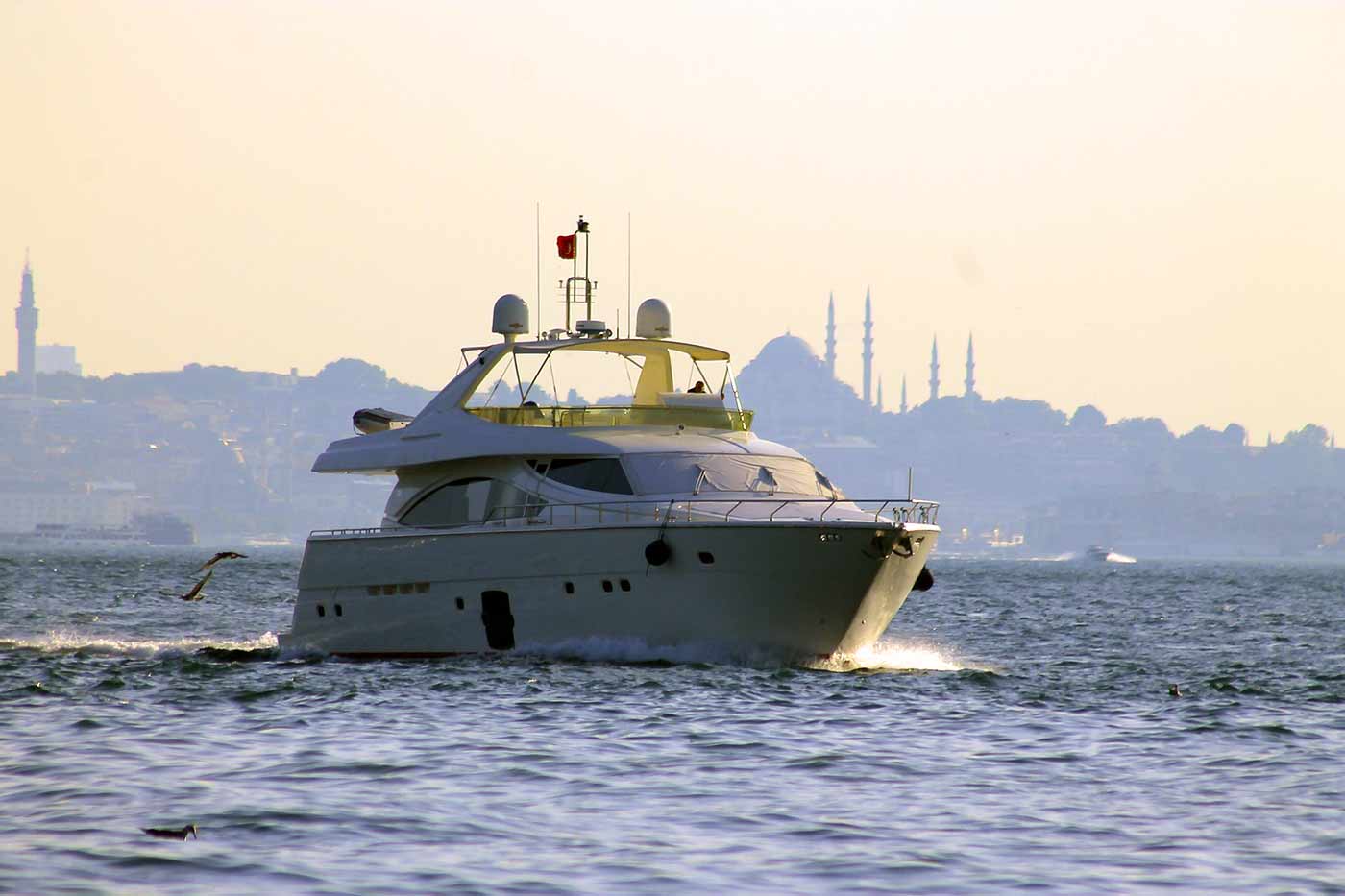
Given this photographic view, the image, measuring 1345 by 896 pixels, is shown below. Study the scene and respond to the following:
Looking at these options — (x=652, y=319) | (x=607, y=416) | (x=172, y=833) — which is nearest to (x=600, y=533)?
(x=607, y=416)

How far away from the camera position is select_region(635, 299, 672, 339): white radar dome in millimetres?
33125

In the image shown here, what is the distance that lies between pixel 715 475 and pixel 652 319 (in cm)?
568

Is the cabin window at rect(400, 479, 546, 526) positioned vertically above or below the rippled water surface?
above

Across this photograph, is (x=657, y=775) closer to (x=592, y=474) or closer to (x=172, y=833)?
(x=172, y=833)

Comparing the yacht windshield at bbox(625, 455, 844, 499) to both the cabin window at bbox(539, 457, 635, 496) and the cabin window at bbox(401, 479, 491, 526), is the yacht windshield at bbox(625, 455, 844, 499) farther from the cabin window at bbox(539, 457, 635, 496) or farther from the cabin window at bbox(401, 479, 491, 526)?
the cabin window at bbox(401, 479, 491, 526)

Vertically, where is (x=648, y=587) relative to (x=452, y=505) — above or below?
below

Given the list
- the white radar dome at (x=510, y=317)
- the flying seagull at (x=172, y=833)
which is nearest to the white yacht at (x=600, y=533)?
the white radar dome at (x=510, y=317)

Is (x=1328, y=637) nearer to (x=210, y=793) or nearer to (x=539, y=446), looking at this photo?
(x=539, y=446)

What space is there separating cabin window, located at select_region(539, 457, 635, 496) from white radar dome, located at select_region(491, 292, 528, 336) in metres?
4.88

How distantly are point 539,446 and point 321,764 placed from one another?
11.9 meters

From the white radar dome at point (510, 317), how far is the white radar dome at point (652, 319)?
6.60 feet

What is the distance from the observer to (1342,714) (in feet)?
77.2

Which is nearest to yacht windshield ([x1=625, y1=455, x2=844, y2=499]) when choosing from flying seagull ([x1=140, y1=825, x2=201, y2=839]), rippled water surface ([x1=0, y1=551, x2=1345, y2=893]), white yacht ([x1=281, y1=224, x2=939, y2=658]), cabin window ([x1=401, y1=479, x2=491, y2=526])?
white yacht ([x1=281, y1=224, x2=939, y2=658])

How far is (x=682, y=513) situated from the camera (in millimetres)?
26453
